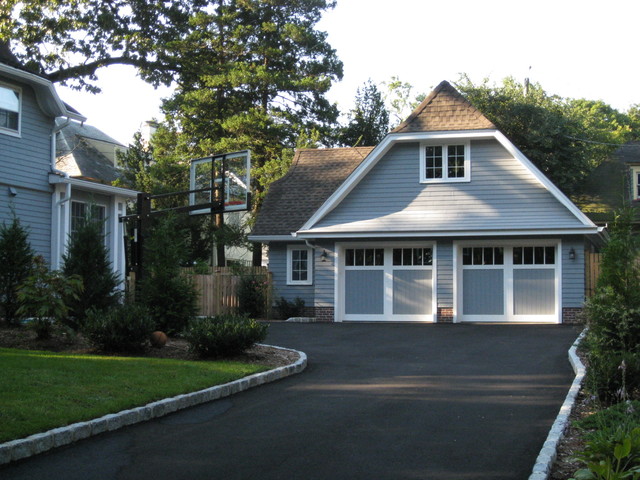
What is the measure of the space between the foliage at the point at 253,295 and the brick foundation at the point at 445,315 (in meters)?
5.88

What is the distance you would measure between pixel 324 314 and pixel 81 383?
48.5 feet

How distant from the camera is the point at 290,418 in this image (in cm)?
887

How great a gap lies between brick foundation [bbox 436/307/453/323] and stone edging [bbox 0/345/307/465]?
11850 mm

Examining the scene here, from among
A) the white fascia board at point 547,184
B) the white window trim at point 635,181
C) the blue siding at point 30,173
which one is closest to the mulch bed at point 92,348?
the blue siding at point 30,173

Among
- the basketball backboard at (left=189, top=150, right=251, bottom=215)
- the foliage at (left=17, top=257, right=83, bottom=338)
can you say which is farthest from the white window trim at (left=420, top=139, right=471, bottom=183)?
the foliage at (left=17, top=257, right=83, bottom=338)

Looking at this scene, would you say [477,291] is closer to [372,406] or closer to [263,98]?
[372,406]

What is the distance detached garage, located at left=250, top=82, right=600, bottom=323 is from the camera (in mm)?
22344

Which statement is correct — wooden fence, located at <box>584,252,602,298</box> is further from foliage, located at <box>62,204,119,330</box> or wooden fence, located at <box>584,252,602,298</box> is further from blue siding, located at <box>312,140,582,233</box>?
foliage, located at <box>62,204,119,330</box>

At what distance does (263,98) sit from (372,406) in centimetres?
Result: 3195

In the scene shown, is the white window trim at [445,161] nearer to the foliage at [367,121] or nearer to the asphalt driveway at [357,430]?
the asphalt driveway at [357,430]

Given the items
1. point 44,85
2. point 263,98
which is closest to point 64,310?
point 44,85

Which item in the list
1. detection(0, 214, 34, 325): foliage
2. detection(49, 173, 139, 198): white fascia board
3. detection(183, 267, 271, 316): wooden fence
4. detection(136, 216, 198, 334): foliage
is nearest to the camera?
detection(136, 216, 198, 334): foliage

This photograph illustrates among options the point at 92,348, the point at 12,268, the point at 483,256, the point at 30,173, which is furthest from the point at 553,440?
the point at 30,173

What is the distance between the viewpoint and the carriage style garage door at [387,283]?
77.2 ft
